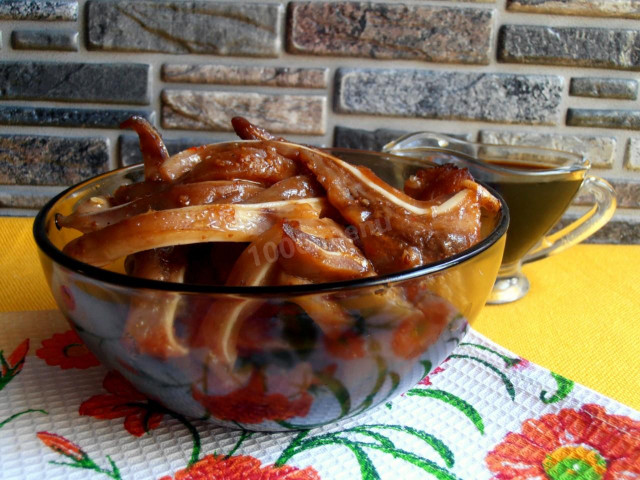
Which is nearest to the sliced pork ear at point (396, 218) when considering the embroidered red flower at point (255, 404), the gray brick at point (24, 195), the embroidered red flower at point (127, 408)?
the embroidered red flower at point (255, 404)

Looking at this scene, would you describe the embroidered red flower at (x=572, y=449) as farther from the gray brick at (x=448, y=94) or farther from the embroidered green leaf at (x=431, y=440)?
the gray brick at (x=448, y=94)

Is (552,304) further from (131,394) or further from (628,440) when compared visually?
(131,394)

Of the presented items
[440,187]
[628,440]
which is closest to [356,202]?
[440,187]

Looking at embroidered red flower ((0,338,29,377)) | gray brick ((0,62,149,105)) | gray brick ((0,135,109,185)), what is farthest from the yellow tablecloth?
gray brick ((0,62,149,105))

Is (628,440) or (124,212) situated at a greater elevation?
(124,212)

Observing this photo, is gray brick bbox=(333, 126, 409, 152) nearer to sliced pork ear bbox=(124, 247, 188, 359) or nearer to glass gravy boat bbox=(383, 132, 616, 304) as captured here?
glass gravy boat bbox=(383, 132, 616, 304)
